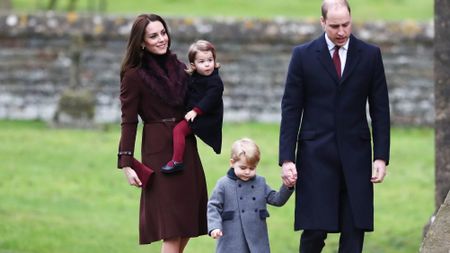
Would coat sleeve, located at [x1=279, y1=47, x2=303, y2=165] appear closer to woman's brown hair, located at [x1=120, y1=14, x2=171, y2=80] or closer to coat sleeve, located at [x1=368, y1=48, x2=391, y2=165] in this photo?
coat sleeve, located at [x1=368, y1=48, x2=391, y2=165]

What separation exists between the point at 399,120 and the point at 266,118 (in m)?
1.91

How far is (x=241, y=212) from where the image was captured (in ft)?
28.8

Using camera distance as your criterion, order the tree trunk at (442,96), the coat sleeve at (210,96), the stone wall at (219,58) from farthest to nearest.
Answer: the stone wall at (219,58), the tree trunk at (442,96), the coat sleeve at (210,96)

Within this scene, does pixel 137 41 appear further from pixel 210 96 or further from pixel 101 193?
pixel 101 193

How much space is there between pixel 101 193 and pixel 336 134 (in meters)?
7.31

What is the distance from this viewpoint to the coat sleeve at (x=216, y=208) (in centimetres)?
868

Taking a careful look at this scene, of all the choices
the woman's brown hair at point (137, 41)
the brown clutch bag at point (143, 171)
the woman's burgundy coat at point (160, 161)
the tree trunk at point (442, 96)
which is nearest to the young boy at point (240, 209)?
the woman's burgundy coat at point (160, 161)

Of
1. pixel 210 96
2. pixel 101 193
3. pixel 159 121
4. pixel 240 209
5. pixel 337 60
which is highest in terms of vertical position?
pixel 337 60

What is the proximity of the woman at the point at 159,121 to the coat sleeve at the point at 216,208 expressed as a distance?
38 cm

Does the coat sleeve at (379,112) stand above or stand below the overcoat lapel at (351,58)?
below

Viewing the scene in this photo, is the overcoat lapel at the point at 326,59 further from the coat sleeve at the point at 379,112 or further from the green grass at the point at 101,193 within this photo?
the green grass at the point at 101,193

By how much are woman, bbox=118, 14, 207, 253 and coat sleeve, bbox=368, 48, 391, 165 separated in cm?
117

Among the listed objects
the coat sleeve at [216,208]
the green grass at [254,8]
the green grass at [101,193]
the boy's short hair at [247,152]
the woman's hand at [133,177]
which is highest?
the green grass at [254,8]

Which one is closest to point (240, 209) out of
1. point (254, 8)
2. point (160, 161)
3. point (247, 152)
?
point (247, 152)
